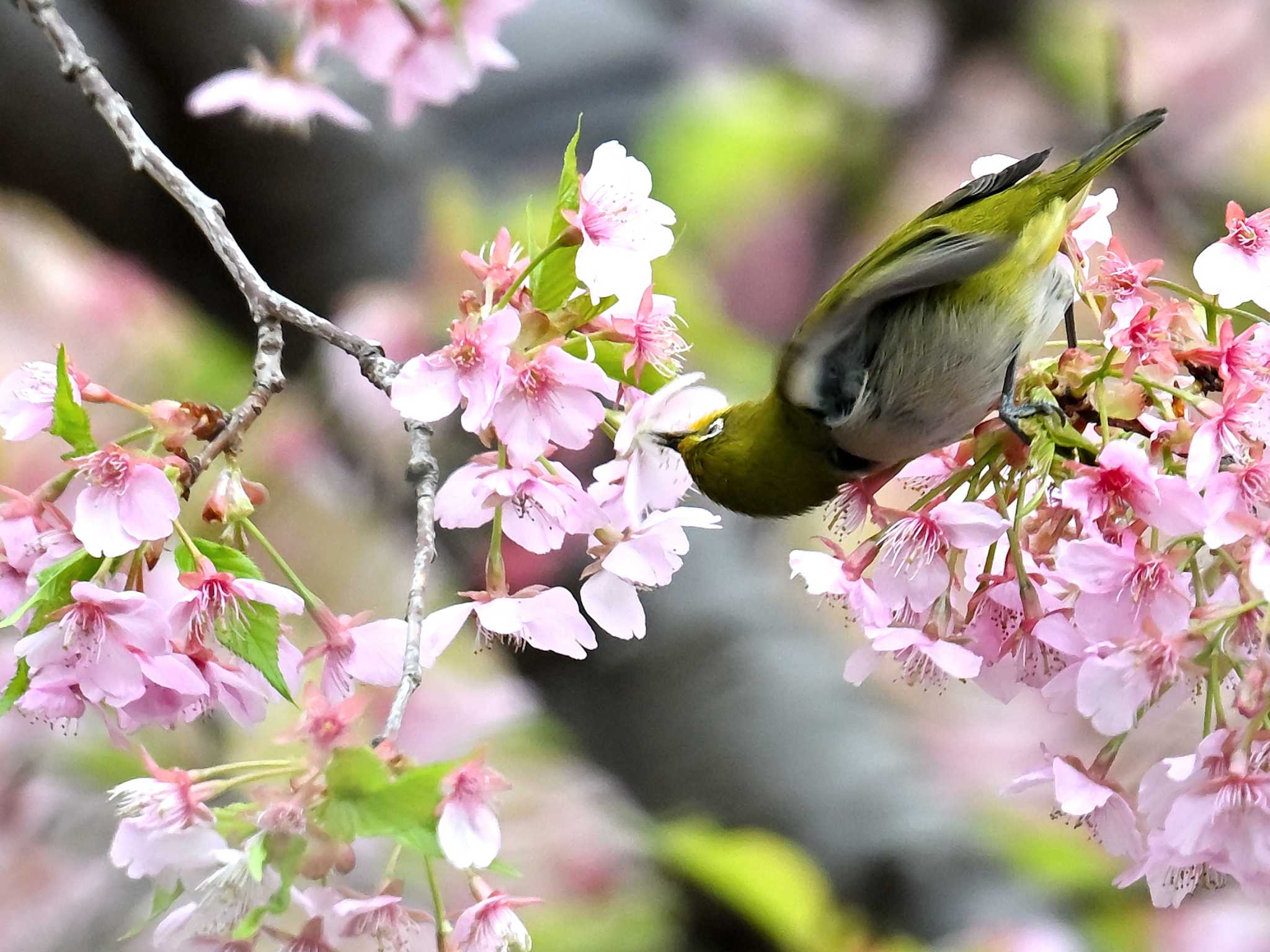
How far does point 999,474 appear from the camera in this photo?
92cm

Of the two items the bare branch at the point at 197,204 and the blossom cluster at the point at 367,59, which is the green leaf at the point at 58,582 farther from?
the blossom cluster at the point at 367,59

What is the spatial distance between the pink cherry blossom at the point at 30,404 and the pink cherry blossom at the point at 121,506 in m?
0.11

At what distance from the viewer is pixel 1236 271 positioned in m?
0.90

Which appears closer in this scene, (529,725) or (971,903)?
(971,903)

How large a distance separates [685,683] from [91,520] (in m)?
1.29

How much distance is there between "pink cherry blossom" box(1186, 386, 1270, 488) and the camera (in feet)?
2.64

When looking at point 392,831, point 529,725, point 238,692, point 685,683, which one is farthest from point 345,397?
point 392,831

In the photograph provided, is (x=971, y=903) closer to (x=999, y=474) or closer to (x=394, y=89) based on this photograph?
(x=999, y=474)

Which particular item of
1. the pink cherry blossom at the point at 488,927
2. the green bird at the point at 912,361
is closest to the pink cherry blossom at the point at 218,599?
the pink cherry blossom at the point at 488,927

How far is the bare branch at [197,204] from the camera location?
89cm

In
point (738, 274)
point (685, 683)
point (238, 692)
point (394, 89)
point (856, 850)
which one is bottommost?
point (856, 850)

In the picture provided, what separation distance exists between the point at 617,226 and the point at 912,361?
1.04ft

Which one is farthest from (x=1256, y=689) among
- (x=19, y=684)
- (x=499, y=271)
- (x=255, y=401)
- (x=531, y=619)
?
(x=19, y=684)

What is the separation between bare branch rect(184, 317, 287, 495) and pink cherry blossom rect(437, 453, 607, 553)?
0.14 metres
